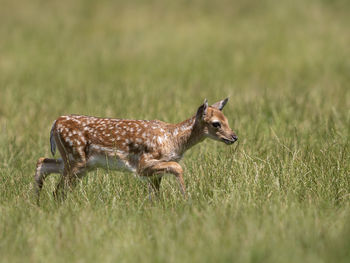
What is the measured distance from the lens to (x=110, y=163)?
7.24 metres

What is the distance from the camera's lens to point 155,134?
7.27 m

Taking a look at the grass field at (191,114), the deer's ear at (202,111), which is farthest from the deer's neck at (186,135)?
the grass field at (191,114)

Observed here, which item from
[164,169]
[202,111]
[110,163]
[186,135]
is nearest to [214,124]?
[202,111]

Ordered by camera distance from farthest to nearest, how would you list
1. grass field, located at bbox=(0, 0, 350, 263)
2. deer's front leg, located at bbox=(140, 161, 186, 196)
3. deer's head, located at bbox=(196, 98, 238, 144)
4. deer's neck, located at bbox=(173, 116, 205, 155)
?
deer's neck, located at bbox=(173, 116, 205, 155)
deer's head, located at bbox=(196, 98, 238, 144)
deer's front leg, located at bbox=(140, 161, 186, 196)
grass field, located at bbox=(0, 0, 350, 263)

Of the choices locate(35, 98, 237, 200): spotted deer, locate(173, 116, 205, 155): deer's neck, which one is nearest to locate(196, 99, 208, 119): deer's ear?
locate(35, 98, 237, 200): spotted deer

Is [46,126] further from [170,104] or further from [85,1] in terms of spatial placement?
[85,1]

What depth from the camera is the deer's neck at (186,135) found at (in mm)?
7305

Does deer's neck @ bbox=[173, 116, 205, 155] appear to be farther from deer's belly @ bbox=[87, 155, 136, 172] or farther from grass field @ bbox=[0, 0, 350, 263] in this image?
deer's belly @ bbox=[87, 155, 136, 172]

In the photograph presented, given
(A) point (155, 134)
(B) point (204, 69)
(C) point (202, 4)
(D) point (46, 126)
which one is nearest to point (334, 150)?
(A) point (155, 134)

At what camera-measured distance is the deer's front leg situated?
22.0 feet

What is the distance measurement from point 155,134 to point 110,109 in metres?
3.97

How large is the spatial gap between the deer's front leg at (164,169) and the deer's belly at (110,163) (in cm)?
26

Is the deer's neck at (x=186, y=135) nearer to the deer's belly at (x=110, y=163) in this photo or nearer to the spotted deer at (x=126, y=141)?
the spotted deer at (x=126, y=141)

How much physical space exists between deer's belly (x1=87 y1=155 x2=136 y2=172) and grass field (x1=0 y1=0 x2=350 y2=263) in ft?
0.55
